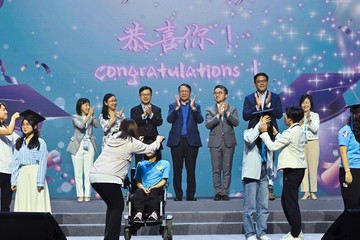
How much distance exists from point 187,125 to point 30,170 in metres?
2.45

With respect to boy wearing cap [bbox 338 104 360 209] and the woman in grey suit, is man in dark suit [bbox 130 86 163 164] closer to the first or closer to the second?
the woman in grey suit

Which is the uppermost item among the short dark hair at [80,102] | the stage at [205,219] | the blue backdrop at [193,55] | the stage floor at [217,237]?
the blue backdrop at [193,55]

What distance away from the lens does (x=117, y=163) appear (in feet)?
19.1

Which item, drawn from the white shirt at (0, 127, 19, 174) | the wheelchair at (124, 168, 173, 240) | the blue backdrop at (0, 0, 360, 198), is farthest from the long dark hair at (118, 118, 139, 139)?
the blue backdrop at (0, 0, 360, 198)

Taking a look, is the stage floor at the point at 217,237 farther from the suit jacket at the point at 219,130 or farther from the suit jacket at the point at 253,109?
the suit jacket at the point at 219,130

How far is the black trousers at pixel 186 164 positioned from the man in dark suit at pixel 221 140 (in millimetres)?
284

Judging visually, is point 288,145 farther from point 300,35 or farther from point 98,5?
point 98,5

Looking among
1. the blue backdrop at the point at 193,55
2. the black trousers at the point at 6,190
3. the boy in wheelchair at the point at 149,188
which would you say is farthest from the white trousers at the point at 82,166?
the boy in wheelchair at the point at 149,188

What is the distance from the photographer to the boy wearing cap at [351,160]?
6082 mm

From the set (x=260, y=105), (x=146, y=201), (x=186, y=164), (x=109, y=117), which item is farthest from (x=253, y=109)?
(x=109, y=117)

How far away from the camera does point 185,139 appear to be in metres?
8.37

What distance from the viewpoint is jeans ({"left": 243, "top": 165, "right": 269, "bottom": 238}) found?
21.3 ft

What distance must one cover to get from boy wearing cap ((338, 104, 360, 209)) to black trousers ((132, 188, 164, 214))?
172cm

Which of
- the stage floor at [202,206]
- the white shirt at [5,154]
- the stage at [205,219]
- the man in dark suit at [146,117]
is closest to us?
the white shirt at [5,154]
